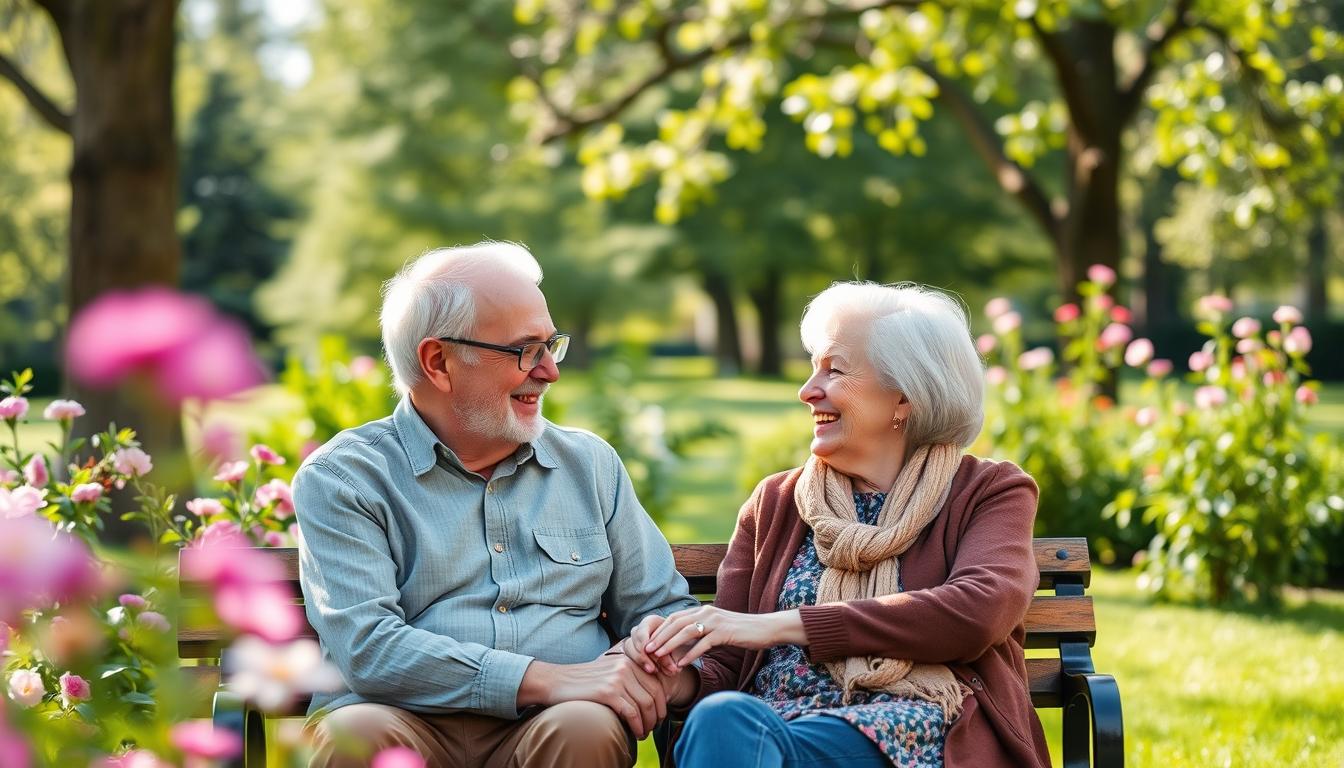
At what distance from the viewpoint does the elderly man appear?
114 inches

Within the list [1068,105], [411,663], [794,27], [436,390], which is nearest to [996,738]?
[411,663]

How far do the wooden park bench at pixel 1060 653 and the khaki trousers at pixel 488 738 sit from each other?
220mm

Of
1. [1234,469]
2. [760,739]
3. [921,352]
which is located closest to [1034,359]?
[1234,469]

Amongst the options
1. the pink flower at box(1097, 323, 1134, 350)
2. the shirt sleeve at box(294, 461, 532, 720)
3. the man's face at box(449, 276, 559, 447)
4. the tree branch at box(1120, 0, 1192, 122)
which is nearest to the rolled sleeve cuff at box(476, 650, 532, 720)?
the shirt sleeve at box(294, 461, 532, 720)

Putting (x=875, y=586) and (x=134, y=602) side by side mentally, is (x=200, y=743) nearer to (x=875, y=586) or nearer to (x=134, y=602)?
(x=875, y=586)

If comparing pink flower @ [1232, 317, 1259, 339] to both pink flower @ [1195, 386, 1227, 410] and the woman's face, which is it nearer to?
pink flower @ [1195, 386, 1227, 410]

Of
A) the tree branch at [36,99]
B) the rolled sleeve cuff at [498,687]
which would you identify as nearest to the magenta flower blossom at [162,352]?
the rolled sleeve cuff at [498,687]

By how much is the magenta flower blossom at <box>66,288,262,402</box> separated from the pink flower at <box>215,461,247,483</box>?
2.45 m

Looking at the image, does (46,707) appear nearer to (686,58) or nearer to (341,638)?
(341,638)

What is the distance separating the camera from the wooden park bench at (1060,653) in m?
2.96

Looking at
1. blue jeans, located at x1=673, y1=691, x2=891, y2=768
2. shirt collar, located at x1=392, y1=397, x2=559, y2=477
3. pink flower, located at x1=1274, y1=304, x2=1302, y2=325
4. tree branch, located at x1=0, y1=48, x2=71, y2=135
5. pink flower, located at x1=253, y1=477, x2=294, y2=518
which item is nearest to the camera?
blue jeans, located at x1=673, y1=691, x2=891, y2=768

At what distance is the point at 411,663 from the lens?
288 centimetres

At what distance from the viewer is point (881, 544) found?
306 centimetres

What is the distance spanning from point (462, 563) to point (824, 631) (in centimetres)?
77
